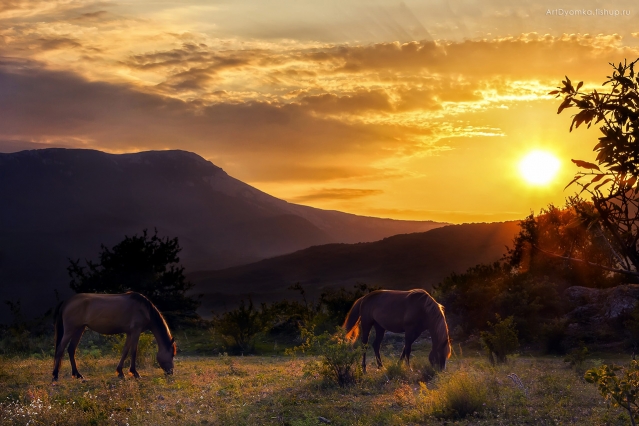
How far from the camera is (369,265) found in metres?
117

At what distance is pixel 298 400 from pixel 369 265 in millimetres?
105484

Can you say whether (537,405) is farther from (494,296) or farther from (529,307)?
(494,296)

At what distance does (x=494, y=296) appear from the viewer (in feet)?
90.7

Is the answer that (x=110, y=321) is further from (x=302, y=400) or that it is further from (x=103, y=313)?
(x=302, y=400)

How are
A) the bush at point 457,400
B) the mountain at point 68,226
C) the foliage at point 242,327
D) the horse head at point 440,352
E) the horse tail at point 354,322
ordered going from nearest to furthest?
the bush at point 457,400 < the horse head at point 440,352 < the horse tail at point 354,322 < the foliage at point 242,327 < the mountain at point 68,226

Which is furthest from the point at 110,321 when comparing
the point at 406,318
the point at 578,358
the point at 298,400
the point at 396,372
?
the point at 578,358

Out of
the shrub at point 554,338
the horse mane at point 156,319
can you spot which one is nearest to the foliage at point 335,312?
the shrub at point 554,338

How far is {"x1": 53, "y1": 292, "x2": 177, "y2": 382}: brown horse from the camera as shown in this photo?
50.9 ft

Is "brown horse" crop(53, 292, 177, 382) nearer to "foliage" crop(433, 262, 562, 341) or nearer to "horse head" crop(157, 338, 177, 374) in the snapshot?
"horse head" crop(157, 338, 177, 374)

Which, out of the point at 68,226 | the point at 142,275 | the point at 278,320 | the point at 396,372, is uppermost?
the point at 396,372

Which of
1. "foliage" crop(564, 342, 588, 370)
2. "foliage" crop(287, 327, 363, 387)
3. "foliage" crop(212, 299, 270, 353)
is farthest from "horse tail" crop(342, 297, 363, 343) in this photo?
"foliage" crop(212, 299, 270, 353)

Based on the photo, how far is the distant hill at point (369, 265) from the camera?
10050 cm

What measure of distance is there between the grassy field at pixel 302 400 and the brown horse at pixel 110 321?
0.69 meters

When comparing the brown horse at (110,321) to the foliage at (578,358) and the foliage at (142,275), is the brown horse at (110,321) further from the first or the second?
the foliage at (142,275)
